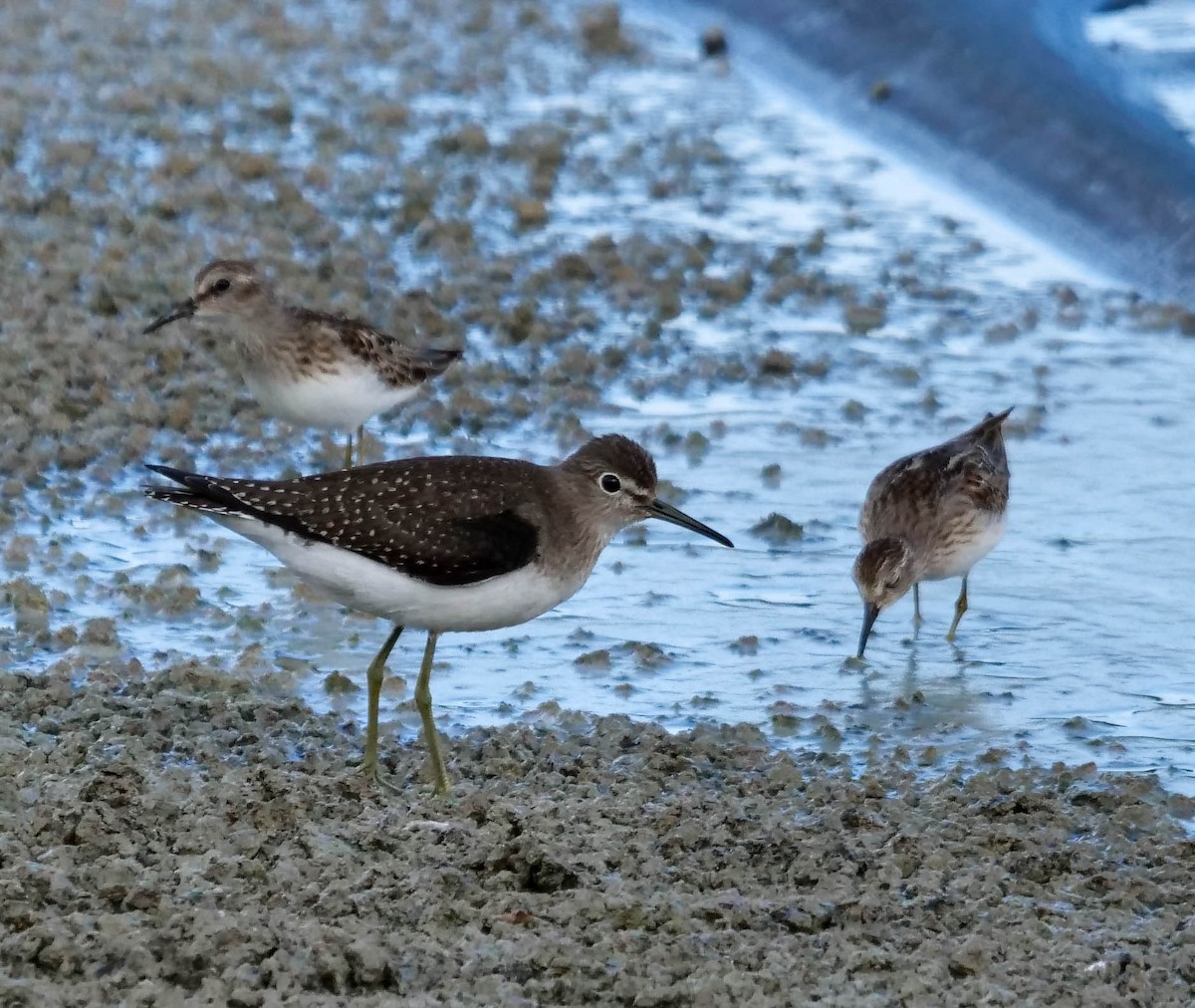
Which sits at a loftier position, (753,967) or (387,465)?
(387,465)

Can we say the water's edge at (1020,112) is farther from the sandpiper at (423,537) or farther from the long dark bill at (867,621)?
the sandpiper at (423,537)

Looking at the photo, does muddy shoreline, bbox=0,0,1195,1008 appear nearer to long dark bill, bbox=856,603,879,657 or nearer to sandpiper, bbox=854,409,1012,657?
long dark bill, bbox=856,603,879,657

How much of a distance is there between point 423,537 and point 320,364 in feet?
8.73

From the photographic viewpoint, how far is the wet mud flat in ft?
15.8

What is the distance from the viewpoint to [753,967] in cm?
490

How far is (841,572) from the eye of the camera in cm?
823

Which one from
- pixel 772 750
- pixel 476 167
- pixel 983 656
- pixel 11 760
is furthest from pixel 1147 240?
pixel 11 760

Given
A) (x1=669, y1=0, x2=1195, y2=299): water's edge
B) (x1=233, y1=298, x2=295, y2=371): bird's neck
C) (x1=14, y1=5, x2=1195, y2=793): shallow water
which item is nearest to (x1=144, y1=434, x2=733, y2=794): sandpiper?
(x1=14, y1=5, x2=1195, y2=793): shallow water

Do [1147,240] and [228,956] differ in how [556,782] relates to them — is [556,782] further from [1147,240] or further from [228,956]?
[1147,240]

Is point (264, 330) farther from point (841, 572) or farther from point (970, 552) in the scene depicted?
point (970, 552)

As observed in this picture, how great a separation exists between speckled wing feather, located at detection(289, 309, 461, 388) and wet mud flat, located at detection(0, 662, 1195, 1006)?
94.0 inches

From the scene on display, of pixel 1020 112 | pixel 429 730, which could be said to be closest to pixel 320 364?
pixel 429 730

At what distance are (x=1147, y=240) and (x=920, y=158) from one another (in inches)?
82.7

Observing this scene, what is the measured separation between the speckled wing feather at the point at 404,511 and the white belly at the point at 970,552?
Result: 2159 mm
